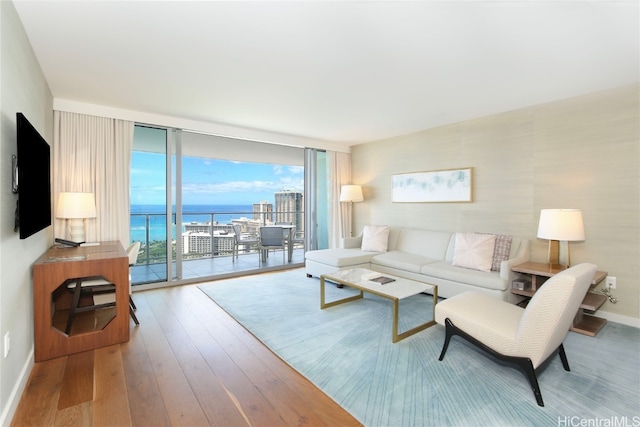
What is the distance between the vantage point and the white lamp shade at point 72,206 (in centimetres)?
317

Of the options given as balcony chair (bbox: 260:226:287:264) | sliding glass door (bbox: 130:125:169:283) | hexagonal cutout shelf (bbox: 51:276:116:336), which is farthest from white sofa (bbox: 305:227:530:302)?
hexagonal cutout shelf (bbox: 51:276:116:336)

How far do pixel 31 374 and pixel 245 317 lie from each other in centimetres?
165

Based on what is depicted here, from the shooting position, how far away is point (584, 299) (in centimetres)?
301

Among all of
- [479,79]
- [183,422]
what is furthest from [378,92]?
[183,422]

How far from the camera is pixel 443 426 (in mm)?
1616

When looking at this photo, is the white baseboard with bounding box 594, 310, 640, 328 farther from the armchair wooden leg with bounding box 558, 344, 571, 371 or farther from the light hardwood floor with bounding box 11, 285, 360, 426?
the light hardwood floor with bounding box 11, 285, 360, 426

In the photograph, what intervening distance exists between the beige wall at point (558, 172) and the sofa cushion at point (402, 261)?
66 cm

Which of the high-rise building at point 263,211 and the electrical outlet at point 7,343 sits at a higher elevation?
the high-rise building at point 263,211

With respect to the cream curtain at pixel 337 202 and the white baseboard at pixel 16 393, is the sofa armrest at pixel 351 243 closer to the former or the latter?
the cream curtain at pixel 337 202

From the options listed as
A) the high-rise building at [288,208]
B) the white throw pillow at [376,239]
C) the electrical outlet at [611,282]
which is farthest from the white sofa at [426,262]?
A: the high-rise building at [288,208]

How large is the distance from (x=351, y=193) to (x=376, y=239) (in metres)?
1.12

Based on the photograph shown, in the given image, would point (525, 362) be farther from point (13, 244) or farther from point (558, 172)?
point (13, 244)

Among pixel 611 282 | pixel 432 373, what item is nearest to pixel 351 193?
pixel 611 282

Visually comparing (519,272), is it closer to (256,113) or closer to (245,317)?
(245,317)
